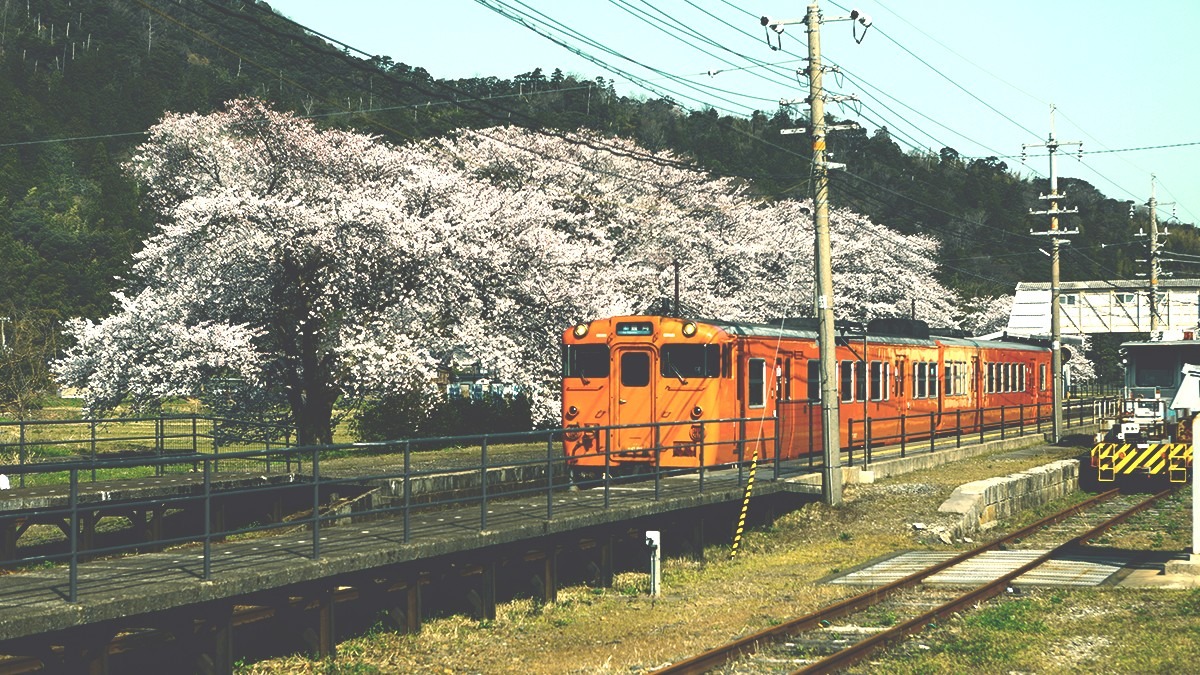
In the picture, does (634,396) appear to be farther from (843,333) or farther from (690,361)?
(843,333)

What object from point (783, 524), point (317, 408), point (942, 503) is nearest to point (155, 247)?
point (317, 408)

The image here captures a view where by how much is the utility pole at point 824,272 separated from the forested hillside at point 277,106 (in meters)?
40.4

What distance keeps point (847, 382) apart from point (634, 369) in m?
6.91

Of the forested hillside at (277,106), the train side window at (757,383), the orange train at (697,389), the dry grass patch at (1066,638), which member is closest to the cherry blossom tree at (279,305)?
the orange train at (697,389)

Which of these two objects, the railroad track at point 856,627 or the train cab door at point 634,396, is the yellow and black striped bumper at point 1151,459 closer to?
the railroad track at point 856,627

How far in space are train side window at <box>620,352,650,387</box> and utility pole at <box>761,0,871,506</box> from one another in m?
3.18

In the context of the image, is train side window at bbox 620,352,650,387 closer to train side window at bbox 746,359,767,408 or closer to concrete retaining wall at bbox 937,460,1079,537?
train side window at bbox 746,359,767,408

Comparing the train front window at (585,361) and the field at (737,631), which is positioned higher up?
the train front window at (585,361)

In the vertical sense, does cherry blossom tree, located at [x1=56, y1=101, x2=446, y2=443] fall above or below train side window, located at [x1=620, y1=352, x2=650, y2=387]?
above

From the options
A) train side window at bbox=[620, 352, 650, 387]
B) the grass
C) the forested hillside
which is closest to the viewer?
the grass

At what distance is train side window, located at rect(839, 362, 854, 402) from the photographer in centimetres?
2700

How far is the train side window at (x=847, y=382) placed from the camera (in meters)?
27.0

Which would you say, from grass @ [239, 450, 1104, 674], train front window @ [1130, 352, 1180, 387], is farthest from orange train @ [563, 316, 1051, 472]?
train front window @ [1130, 352, 1180, 387]

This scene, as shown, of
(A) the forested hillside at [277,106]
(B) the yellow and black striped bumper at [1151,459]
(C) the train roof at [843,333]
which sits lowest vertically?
(B) the yellow and black striped bumper at [1151,459]
